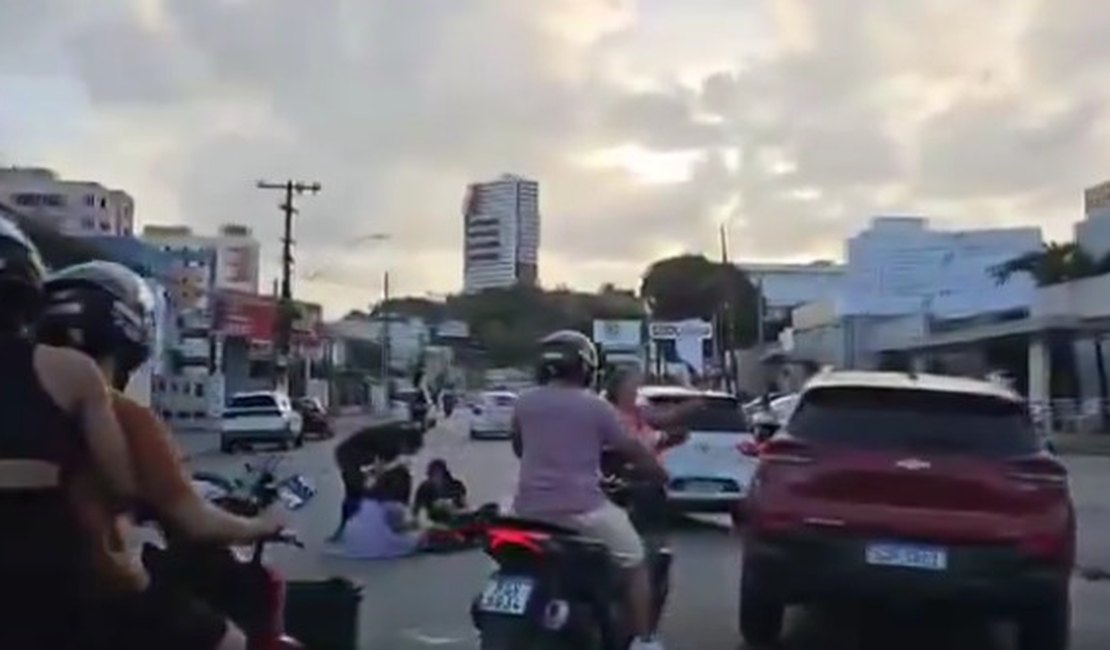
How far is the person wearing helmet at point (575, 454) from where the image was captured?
26.2 feet

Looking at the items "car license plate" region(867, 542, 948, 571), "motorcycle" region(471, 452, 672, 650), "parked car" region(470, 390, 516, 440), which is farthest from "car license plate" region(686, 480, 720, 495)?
"parked car" region(470, 390, 516, 440)

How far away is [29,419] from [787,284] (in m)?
117

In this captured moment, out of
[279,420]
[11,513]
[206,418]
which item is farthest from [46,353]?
[206,418]

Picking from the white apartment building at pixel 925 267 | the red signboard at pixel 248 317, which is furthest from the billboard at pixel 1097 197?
the red signboard at pixel 248 317

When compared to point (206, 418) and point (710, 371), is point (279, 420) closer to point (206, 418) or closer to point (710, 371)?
point (206, 418)

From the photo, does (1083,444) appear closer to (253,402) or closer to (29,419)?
(253,402)

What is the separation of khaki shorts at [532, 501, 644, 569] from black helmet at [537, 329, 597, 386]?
1.82 feet

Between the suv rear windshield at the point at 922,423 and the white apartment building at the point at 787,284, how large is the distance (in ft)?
321

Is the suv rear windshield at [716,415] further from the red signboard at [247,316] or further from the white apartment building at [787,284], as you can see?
the white apartment building at [787,284]

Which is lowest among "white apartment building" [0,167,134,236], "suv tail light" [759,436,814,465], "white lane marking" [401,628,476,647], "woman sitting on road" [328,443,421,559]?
"white lane marking" [401,628,476,647]

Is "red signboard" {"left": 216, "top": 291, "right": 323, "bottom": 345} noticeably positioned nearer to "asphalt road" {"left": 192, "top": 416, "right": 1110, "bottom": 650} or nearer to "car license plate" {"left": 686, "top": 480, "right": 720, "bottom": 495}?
"asphalt road" {"left": 192, "top": 416, "right": 1110, "bottom": 650}

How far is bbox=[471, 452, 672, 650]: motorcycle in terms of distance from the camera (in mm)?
7250

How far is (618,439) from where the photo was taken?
8008 mm

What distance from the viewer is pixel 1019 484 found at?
10.7m
